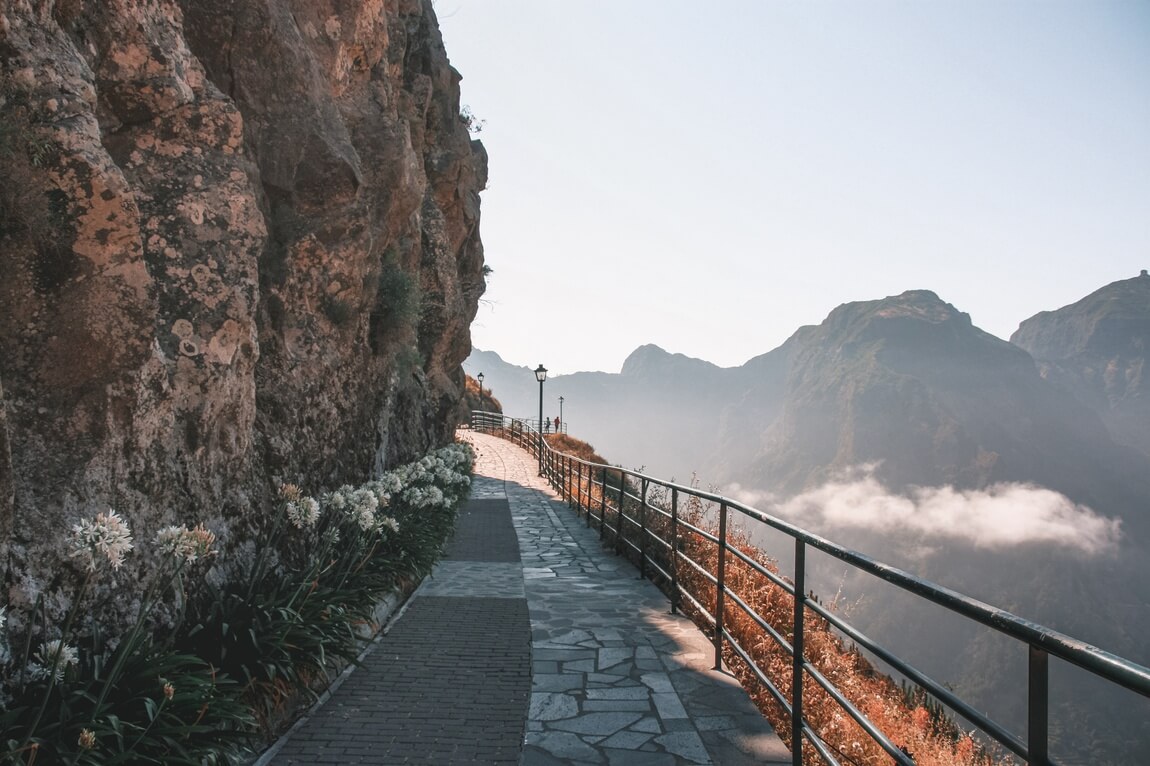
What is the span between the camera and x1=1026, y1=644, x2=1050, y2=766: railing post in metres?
1.85

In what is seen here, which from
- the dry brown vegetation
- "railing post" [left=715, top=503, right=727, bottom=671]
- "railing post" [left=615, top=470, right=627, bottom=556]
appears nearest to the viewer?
the dry brown vegetation

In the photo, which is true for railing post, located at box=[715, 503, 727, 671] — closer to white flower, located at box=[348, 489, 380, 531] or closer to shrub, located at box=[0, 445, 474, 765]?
shrub, located at box=[0, 445, 474, 765]

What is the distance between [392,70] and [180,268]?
880cm

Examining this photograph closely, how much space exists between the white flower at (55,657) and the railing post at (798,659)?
3099 millimetres

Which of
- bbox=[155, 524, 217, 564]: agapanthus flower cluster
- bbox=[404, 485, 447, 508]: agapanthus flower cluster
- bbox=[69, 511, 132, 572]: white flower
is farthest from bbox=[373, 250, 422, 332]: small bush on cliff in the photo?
bbox=[69, 511, 132, 572]: white flower

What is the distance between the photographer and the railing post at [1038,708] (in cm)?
185

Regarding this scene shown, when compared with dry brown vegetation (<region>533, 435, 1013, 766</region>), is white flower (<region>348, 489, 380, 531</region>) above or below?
above

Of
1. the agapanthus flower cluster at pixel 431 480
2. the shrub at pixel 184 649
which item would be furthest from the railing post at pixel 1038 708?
the agapanthus flower cluster at pixel 431 480

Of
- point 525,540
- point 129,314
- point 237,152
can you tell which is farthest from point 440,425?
point 129,314

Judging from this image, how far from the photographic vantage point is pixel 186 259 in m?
5.55

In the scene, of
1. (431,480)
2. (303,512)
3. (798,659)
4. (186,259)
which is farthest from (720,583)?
(431,480)

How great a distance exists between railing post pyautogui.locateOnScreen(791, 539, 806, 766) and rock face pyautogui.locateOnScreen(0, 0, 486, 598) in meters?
3.50

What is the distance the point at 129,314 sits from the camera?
4449mm

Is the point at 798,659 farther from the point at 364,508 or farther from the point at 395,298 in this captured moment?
the point at 395,298
